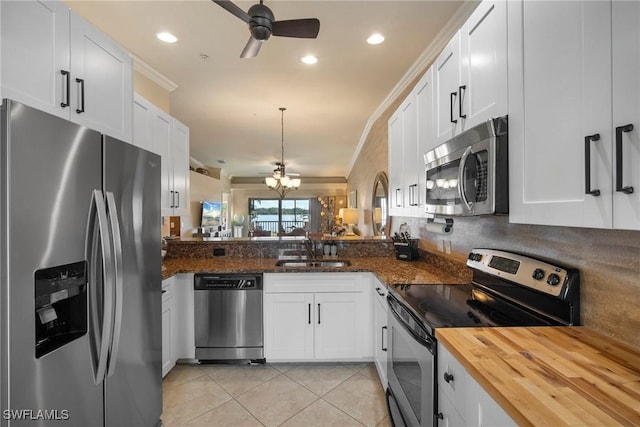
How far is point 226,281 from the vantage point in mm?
2605

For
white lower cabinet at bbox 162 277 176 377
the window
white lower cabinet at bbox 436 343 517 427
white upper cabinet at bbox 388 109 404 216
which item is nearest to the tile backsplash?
white lower cabinet at bbox 436 343 517 427

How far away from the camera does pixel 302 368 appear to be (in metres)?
2.64

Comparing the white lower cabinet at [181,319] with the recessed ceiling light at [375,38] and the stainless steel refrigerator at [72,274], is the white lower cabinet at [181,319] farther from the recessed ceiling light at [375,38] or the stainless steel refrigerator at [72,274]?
Answer: the recessed ceiling light at [375,38]

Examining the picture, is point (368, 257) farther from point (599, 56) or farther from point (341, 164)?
point (341, 164)

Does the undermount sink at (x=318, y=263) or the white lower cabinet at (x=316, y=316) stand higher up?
the undermount sink at (x=318, y=263)

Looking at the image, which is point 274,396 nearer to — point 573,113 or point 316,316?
point 316,316

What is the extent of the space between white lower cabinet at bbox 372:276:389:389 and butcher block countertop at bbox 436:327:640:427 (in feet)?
3.33

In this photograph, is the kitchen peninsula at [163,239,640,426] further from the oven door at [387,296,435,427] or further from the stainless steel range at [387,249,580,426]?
the oven door at [387,296,435,427]

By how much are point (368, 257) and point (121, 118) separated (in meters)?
2.39

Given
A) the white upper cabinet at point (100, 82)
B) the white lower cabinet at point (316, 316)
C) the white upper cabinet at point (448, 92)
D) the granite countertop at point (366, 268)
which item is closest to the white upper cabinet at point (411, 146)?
the white upper cabinet at point (448, 92)

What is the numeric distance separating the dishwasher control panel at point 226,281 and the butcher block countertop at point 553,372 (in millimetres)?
1727

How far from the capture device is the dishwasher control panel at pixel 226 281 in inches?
102

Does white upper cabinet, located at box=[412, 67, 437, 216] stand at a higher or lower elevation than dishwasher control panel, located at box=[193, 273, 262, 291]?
higher

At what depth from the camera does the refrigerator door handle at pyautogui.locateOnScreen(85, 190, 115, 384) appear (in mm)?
1282
